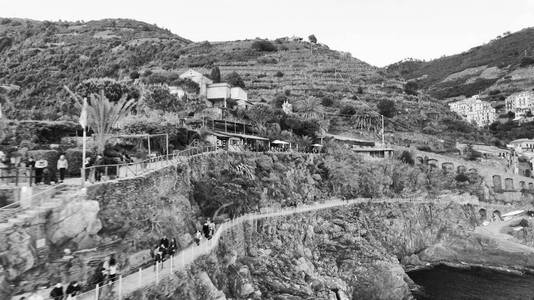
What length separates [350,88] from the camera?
8456cm

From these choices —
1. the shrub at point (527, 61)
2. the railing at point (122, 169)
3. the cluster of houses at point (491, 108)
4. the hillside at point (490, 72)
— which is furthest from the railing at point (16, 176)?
the shrub at point (527, 61)

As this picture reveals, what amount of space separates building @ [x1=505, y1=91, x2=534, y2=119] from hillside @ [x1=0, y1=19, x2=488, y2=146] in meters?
37.9

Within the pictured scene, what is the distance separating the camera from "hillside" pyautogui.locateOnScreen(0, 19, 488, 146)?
71.2 m

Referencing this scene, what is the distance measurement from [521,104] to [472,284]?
9901 centimetres

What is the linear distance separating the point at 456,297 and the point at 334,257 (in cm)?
1061

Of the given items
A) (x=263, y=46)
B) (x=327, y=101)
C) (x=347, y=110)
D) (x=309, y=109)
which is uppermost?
(x=263, y=46)

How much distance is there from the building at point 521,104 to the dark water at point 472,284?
8754cm

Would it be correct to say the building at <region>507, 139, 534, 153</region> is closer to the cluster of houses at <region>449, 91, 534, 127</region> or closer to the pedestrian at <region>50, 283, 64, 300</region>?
the cluster of houses at <region>449, 91, 534, 127</region>

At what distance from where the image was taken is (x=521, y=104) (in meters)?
A: 121

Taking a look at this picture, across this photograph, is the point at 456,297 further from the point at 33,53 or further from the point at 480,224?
the point at 33,53

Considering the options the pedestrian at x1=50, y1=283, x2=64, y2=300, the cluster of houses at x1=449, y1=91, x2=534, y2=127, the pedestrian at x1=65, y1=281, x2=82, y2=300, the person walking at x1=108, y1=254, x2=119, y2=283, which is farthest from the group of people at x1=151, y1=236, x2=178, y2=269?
the cluster of houses at x1=449, y1=91, x2=534, y2=127

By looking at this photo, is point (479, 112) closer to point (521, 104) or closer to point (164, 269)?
point (521, 104)

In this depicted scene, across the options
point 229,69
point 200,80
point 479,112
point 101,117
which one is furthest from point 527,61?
point 101,117

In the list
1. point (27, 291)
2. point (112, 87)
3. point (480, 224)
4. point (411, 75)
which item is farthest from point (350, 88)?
point (411, 75)
